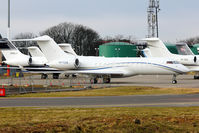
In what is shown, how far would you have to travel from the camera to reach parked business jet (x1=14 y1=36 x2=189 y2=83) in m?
48.4

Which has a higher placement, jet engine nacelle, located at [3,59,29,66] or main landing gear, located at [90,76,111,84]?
jet engine nacelle, located at [3,59,29,66]

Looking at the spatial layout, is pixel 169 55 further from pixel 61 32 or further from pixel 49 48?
pixel 61 32

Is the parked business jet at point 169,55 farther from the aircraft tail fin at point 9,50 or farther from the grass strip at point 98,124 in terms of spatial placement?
the grass strip at point 98,124

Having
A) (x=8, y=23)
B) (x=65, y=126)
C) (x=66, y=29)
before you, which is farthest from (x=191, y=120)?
(x=66, y=29)

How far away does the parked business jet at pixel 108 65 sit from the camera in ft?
159

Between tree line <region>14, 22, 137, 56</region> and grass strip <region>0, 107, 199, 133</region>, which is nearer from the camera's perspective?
grass strip <region>0, 107, 199, 133</region>

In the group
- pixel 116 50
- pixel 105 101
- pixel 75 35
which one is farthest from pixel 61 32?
pixel 105 101

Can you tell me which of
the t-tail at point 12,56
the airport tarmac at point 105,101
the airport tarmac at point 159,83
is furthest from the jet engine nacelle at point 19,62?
the airport tarmac at point 105,101

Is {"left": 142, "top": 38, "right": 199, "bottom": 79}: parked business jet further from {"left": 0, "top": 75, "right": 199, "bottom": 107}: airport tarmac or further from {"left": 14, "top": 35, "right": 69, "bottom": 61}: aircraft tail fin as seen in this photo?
{"left": 0, "top": 75, "right": 199, "bottom": 107}: airport tarmac

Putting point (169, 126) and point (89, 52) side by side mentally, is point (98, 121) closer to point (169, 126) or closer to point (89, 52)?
point (169, 126)

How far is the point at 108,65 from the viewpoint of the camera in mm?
50562

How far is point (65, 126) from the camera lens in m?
13.3

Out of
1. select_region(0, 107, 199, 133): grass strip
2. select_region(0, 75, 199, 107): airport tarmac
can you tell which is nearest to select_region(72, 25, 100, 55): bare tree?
select_region(0, 75, 199, 107): airport tarmac

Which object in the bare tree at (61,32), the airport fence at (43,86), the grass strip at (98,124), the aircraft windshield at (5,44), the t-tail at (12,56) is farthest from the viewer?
the bare tree at (61,32)
